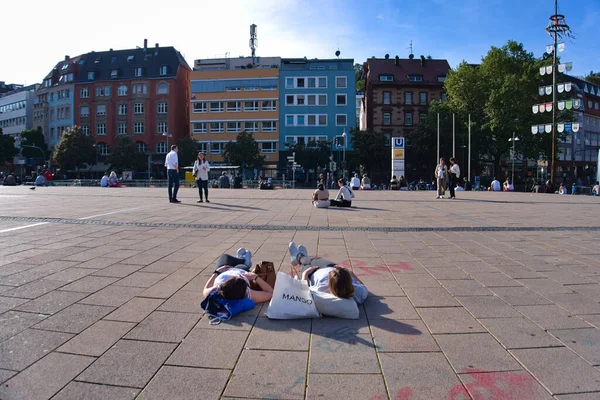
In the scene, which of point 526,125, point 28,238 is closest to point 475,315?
point 28,238

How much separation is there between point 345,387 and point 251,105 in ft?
214

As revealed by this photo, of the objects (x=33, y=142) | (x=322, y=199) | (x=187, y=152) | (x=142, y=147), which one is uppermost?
(x=33, y=142)

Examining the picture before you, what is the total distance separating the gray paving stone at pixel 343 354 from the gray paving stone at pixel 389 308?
0.57 metres

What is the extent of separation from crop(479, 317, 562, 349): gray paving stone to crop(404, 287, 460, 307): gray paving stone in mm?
521

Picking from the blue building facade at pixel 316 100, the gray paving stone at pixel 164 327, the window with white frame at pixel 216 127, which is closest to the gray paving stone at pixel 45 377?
the gray paving stone at pixel 164 327

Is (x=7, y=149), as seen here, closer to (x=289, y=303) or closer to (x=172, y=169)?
(x=172, y=169)

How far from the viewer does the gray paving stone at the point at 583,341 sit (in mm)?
3084

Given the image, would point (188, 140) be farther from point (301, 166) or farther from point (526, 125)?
point (526, 125)

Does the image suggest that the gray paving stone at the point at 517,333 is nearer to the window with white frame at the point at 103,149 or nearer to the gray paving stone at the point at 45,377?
the gray paving stone at the point at 45,377

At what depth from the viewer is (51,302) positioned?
4156mm

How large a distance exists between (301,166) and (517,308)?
55.5 metres

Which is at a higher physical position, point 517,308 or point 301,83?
point 301,83

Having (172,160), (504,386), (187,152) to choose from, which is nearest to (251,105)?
(187,152)

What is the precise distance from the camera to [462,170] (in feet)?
197
